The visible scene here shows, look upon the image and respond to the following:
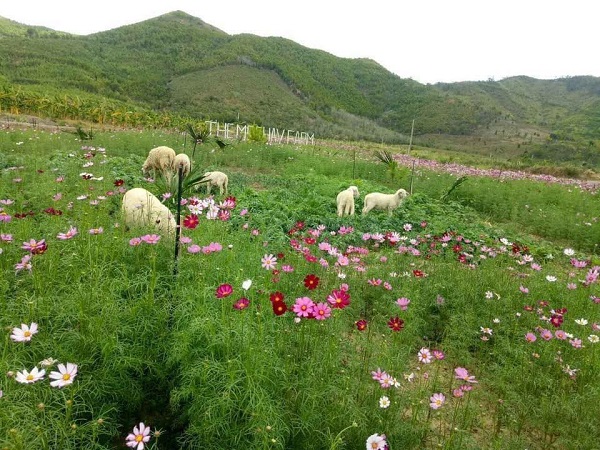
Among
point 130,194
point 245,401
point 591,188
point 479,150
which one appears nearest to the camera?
point 245,401

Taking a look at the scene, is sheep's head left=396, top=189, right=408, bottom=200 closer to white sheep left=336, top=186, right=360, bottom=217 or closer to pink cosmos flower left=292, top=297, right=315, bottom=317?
white sheep left=336, top=186, right=360, bottom=217

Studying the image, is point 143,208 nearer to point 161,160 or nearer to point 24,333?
point 24,333

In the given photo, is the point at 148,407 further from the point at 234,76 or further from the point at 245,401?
the point at 234,76

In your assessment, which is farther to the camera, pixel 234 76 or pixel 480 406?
pixel 234 76

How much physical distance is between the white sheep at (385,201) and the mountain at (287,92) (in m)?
27.1

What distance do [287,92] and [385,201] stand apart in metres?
73.2

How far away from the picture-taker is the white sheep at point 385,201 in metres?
7.63

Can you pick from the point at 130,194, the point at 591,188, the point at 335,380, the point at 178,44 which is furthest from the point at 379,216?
the point at 178,44

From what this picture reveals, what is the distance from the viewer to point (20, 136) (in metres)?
11.5

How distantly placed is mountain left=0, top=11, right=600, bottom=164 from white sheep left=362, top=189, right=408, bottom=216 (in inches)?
1066

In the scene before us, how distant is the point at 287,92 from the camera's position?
75062 millimetres

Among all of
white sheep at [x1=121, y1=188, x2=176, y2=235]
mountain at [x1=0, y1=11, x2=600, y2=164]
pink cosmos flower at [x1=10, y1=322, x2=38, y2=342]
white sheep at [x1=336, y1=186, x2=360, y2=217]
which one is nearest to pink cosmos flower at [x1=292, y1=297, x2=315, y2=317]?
pink cosmos flower at [x1=10, y1=322, x2=38, y2=342]

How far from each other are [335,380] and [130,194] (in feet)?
11.2

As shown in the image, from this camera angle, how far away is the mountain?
52188mm
